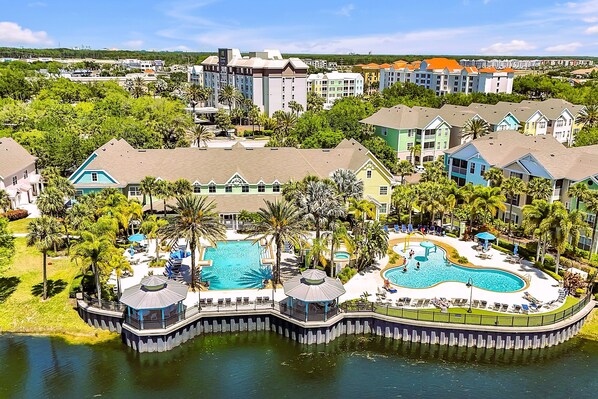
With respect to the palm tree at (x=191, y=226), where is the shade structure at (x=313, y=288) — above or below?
below

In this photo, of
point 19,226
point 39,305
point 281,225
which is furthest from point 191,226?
point 19,226

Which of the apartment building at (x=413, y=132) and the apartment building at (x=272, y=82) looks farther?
the apartment building at (x=272, y=82)

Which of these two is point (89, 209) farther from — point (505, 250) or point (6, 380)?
point (505, 250)

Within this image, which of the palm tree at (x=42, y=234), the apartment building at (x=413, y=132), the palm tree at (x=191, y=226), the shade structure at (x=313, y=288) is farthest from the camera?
the apartment building at (x=413, y=132)

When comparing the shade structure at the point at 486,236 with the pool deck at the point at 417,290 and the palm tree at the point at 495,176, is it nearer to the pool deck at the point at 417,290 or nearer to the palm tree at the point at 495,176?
the pool deck at the point at 417,290

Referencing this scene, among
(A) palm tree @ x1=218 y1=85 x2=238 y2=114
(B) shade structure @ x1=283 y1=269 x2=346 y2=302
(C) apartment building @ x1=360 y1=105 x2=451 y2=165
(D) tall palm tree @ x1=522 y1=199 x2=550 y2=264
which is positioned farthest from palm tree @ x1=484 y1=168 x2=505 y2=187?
(A) palm tree @ x1=218 y1=85 x2=238 y2=114

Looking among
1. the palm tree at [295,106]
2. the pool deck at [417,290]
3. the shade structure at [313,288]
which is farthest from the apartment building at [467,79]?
the shade structure at [313,288]

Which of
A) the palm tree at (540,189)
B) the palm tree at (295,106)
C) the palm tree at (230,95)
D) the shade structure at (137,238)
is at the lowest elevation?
the shade structure at (137,238)

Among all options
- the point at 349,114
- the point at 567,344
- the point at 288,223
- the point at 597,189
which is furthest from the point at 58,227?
the point at 349,114

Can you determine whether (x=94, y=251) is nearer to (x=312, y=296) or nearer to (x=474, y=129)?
(x=312, y=296)
